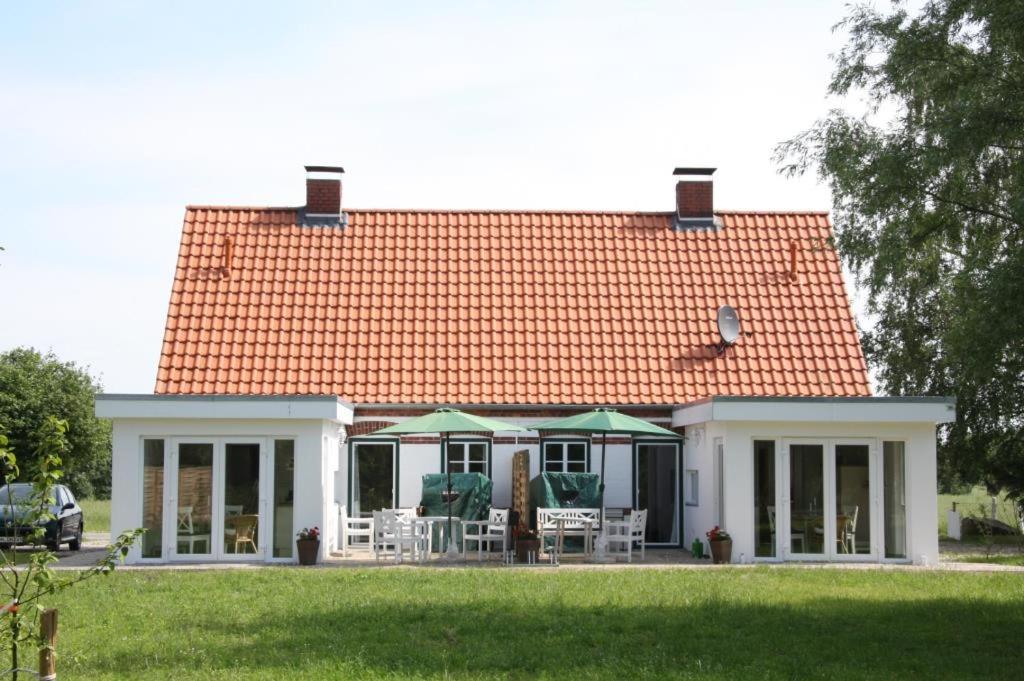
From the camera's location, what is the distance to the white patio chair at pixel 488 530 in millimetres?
21859

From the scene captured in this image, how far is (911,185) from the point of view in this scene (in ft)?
50.9

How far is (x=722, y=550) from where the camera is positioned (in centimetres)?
2164

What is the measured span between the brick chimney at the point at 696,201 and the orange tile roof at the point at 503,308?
313 millimetres

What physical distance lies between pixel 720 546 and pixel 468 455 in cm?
573

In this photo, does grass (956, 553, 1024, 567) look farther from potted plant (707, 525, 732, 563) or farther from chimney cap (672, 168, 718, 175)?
chimney cap (672, 168, 718, 175)

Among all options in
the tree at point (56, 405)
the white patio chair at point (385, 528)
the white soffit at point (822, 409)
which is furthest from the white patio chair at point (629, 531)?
the tree at point (56, 405)

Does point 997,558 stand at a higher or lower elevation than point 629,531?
lower

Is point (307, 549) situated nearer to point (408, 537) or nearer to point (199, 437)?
point (408, 537)

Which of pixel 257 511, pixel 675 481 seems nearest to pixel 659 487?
pixel 675 481

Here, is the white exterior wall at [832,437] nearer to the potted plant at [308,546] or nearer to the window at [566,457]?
the window at [566,457]

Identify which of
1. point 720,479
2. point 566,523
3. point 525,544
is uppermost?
point 720,479

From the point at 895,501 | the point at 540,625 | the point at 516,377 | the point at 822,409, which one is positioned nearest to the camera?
the point at 540,625

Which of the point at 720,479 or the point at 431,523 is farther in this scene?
the point at 720,479

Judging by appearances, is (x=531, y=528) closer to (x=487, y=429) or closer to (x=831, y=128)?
(x=487, y=429)
